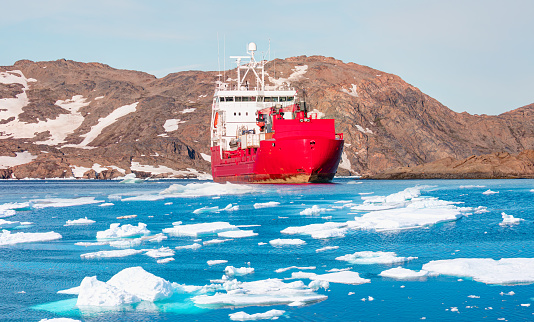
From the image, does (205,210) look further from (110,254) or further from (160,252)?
(110,254)

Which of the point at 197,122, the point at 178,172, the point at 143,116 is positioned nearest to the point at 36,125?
the point at 143,116

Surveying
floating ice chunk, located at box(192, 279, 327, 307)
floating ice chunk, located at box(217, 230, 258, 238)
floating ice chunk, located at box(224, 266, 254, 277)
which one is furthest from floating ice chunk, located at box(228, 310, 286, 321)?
floating ice chunk, located at box(217, 230, 258, 238)

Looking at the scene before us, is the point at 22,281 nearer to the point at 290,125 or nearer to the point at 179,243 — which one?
the point at 179,243

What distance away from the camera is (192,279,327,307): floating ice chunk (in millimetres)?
12492

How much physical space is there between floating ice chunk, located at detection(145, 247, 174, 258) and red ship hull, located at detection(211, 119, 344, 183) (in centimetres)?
3533

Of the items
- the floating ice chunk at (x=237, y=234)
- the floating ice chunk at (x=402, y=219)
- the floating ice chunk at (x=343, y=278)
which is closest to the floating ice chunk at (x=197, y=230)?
the floating ice chunk at (x=237, y=234)

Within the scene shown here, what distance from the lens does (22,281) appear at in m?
15.5

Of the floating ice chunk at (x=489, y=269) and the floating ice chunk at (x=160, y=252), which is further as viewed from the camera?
the floating ice chunk at (x=160, y=252)

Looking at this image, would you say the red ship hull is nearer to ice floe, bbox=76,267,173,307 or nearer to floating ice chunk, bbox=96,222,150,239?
floating ice chunk, bbox=96,222,150,239

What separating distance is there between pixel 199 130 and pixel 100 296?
468 feet

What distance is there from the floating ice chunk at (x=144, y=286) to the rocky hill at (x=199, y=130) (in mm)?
115323

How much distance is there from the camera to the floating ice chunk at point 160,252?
18828 mm

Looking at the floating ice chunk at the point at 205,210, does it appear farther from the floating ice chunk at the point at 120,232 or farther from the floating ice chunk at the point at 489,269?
the floating ice chunk at the point at 489,269

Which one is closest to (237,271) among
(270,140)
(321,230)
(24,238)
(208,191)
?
(321,230)
